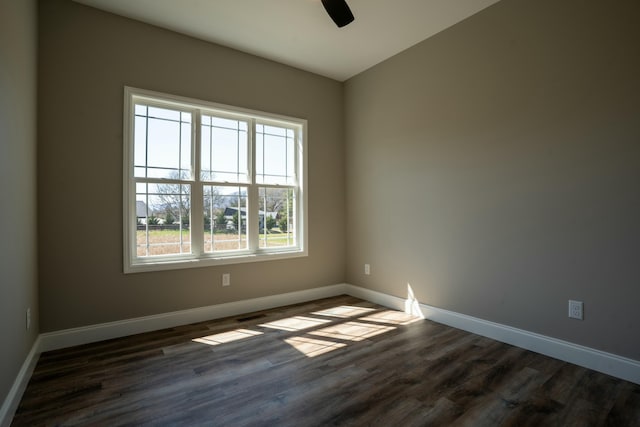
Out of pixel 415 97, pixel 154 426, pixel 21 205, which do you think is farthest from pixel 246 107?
pixel 154 426

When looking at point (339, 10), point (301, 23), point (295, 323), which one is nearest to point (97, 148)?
point (301, 23)

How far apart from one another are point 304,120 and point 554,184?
2818mm

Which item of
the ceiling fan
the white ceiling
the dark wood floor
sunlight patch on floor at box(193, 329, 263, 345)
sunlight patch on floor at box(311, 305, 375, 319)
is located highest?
the white ceiling

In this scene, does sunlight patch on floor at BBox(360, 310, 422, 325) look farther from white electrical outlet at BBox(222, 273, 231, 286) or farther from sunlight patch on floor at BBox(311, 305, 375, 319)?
white electrical outlet at BBox(222, 273, 231, 286)

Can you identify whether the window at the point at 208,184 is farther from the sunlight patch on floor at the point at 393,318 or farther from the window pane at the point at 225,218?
the sunlight patch on floor at the point at 393,318

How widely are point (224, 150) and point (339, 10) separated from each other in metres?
1.98

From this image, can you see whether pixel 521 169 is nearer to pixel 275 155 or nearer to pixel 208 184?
pixel 275 155

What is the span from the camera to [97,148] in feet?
9.37

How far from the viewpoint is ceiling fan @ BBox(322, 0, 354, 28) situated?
2184 mm

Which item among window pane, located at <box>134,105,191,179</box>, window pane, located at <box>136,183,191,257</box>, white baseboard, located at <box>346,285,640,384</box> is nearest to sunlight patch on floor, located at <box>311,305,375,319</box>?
white baseboard, located at <box>346,285,640,384</box>

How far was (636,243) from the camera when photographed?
212 centimetres

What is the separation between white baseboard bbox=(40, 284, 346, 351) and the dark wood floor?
12 cm

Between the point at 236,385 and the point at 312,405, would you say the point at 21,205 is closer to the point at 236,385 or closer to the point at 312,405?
the point at 236,385

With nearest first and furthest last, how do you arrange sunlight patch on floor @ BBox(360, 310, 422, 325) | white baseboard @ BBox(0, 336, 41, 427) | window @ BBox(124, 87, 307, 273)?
white baseboard @ BBox(0, 336, 41, 427) → window @ BBox(124, 87, 307, 273) → sunlight patch on floor @ BBox(360, 310, 422, 325)
